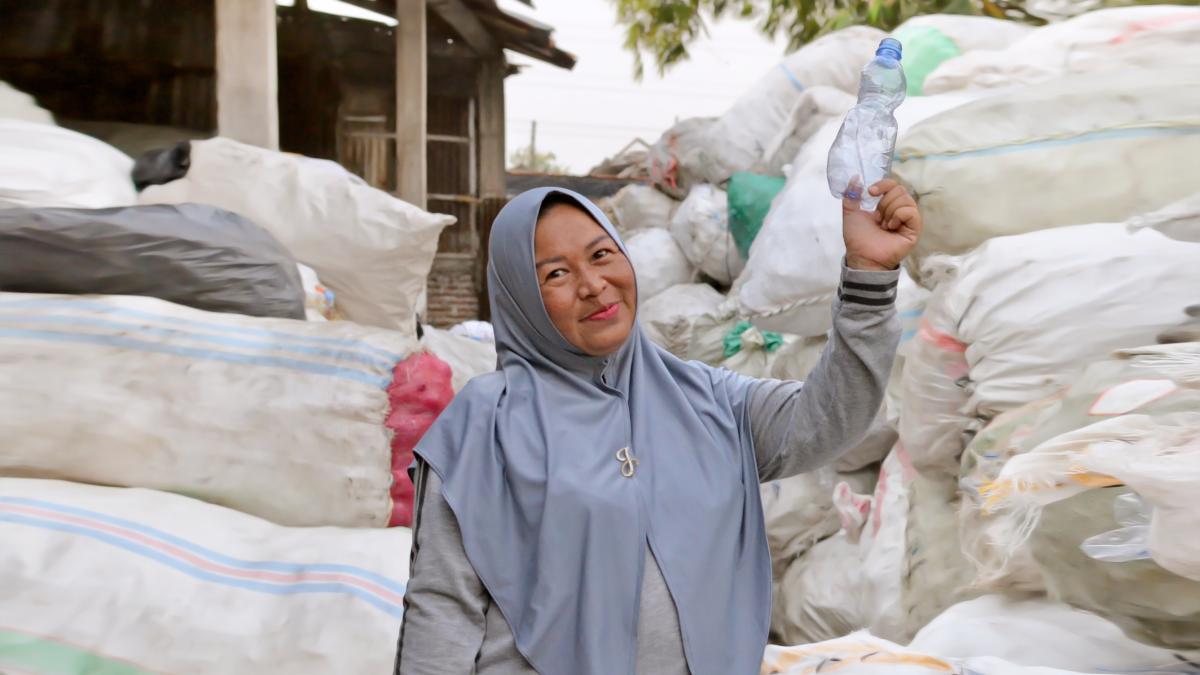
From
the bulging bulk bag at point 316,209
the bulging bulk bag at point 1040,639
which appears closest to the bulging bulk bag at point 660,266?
the bulging bulk bag at point 316,209

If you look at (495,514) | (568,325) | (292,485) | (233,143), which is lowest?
(292,485)

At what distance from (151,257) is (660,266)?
12.0ft

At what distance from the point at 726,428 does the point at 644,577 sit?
0.23m

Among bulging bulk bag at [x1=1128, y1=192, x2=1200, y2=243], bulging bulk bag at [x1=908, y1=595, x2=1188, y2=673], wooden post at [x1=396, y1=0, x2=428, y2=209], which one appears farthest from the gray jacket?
wooden post at [x1=396, y1=0, x2=428, y2=209]

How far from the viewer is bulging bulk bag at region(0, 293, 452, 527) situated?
2258 mm

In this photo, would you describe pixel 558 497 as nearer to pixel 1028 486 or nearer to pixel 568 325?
pixel 568 325

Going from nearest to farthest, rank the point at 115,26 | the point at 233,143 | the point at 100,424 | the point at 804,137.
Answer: the point at 100,424, the point at 233,143, the point at 804,137, the point at 115,26

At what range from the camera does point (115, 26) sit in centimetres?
705

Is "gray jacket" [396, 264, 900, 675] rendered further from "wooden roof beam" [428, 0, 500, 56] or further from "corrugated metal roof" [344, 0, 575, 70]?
"corrugated metal roof" [344, 0, 575, 70]

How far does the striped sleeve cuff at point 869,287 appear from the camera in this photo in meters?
1.31

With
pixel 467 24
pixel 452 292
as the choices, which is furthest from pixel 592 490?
pixel 452 292

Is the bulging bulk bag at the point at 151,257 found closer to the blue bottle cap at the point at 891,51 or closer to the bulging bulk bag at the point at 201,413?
the bulging bulk bag at the point at 201,413

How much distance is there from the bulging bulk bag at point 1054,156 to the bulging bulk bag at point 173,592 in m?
1.37

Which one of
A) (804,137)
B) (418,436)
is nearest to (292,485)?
(418,436)
